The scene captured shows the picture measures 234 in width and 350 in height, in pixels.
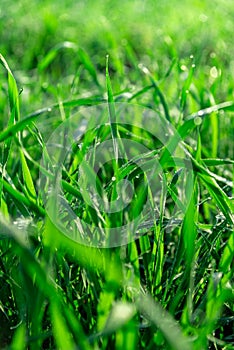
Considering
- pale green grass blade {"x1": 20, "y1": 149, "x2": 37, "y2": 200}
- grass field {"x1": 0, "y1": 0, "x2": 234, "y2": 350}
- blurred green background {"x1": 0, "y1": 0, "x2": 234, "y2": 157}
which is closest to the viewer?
grass field {"x1": 0, "y1": 0, "x2": 234, "y2": 350}

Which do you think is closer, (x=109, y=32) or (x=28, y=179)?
(x=28, y=179)

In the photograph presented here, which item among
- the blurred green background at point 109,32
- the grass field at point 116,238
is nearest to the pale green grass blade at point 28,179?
the grass field at point 116,238

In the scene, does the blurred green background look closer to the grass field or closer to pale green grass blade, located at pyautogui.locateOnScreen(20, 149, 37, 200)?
the grass field

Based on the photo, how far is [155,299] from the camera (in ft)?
2.71

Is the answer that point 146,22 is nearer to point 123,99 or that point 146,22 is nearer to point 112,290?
point 123,99

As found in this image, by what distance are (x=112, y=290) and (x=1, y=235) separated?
0.25 meters

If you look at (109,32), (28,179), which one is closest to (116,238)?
(28,179)

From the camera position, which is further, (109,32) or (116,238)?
(109,32)

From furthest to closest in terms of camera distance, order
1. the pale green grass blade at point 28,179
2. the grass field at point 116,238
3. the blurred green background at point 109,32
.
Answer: the blurred green background at point 109,32, the pale green grass blade at point 28,179, the grass field at point 116,238

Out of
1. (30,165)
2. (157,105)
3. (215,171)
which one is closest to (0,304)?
(30,165)

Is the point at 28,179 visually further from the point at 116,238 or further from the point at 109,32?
the point at 109,32

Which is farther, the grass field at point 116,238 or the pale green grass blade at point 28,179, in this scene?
the pale green grass blade at point 28,179

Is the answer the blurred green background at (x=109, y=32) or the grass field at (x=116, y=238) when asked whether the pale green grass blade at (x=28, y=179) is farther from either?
the blurred green background at (x=109, y=32)

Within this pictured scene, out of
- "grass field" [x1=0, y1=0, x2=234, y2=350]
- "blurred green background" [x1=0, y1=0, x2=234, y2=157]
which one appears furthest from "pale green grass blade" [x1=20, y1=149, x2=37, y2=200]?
"blurred green background" [x1=0, y1=0, x2=234, y2=157]
